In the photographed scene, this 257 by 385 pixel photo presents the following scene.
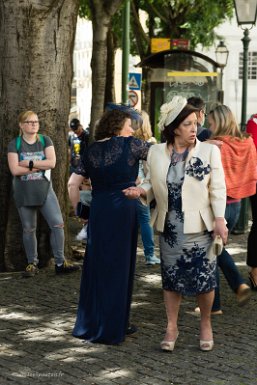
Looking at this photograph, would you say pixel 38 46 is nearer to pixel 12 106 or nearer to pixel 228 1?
pixel 12 106

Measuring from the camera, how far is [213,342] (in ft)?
23.7

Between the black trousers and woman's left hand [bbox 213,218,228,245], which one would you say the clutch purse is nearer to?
woman's left hand [bbox 213,218,228,245]

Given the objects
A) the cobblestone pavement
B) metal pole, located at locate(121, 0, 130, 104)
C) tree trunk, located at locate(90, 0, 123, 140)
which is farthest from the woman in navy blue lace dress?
metal pole, located at locate(121, 0, 130, 104)

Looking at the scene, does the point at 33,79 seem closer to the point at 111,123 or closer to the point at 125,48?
the point at 111,123

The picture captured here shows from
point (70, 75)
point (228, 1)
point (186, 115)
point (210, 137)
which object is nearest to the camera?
point (186, 115)

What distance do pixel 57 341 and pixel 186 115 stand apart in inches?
77.7

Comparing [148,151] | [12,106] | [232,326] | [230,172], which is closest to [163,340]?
[232,326]

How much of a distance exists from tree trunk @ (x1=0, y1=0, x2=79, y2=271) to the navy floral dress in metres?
3.87

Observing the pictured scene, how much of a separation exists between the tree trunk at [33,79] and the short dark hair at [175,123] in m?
3.76

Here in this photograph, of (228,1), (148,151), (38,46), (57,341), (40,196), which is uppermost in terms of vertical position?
(228,1)

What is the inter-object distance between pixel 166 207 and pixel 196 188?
0.26 meters

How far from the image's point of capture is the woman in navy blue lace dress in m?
7.34

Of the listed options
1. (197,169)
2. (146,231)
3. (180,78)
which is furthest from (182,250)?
(180,78)

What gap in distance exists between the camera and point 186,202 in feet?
22.5
